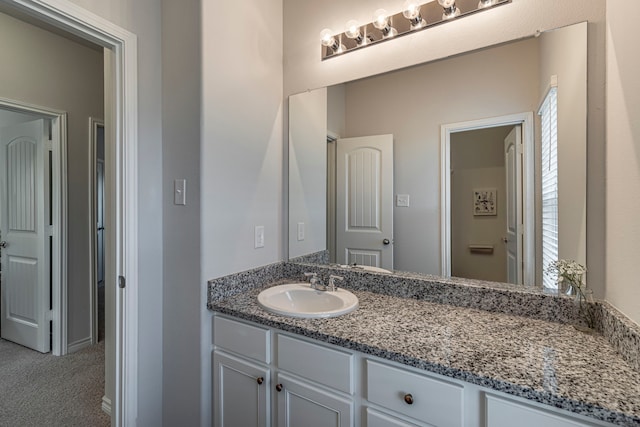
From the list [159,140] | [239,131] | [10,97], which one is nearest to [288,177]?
[239,131]

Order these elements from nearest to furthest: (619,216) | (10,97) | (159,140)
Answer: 1. (619,216)
2. (159,140)
3. (10,97)

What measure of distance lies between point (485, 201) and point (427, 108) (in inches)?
21.1

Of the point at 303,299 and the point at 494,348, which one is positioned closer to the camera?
the point at 494,348

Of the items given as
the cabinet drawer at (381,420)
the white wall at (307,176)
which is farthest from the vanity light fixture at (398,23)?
the cabinet drawer at (381,420)

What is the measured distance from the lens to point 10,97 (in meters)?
2.26

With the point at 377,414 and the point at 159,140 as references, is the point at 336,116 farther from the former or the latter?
the point at 377,414

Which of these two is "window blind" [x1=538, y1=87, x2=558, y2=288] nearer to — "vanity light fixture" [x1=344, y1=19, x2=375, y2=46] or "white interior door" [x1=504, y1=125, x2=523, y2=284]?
"white interior door" [x1=504, y1=125, x2=523, y2=284]

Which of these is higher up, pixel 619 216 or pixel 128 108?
pixel 128 108

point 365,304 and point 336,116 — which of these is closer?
point 365,304

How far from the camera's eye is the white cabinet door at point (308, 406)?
1026 mm

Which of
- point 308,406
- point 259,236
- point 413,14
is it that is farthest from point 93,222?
point 413,14

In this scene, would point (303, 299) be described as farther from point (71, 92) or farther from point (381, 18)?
point (71, 92)

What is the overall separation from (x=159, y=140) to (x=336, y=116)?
0.97 meters

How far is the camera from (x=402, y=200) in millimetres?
1571
